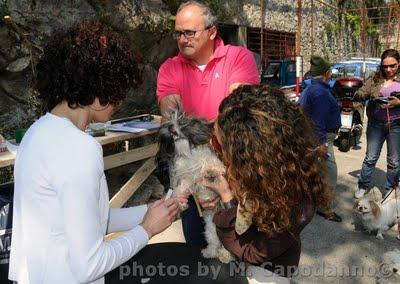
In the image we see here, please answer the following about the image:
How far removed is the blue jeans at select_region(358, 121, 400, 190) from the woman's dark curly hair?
4.10 meters

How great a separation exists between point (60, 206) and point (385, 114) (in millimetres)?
4374

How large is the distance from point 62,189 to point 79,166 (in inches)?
3.5

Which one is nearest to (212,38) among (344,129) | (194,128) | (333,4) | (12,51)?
(194,128)

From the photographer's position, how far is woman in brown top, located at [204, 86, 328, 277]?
139 centimetres

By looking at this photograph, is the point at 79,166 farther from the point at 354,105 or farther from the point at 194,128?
the point at 354,105

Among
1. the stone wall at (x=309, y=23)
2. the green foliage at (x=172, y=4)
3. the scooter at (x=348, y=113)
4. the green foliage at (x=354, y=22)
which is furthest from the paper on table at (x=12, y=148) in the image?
the green foliage at (x=354, y=22)

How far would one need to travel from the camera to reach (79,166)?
47.8 inches

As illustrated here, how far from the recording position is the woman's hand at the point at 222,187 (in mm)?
1732

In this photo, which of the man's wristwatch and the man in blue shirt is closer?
the man's wristwatch

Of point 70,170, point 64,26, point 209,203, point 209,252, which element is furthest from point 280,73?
point 70,170

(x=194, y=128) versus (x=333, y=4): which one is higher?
(x=333, y=4)

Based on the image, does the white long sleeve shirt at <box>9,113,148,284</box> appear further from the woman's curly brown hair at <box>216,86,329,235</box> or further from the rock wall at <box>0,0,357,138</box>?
the rock wall at <box>0,0,357,138</box>

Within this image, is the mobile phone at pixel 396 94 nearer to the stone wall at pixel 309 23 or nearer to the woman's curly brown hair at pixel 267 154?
the woman's curly brown hair at pixel 267 154

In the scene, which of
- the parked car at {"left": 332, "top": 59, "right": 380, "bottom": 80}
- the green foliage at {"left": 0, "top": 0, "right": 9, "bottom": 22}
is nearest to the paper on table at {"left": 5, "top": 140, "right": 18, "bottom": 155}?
the green foliage at {"left": 0, "top": 0, "right": 9, "bottom": 22}
